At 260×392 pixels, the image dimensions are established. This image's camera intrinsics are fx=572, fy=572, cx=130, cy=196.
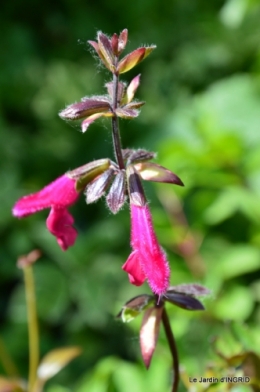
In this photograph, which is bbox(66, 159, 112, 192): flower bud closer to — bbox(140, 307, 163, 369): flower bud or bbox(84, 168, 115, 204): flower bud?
bbox(84, 168, 115, 204): flower bud

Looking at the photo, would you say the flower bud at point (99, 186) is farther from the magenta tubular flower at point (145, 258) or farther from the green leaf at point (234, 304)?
the green leaf at point (234, 304)

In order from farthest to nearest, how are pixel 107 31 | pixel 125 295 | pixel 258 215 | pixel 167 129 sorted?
pixel 107 31 < pixel 167 129 < pixel 125 295 < pixel 258 215

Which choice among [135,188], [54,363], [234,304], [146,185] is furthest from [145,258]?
[146,185]

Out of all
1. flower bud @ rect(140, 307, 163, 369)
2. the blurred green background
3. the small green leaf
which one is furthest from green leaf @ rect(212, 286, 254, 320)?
flower bud @ rect(140, 307, 163, 369)

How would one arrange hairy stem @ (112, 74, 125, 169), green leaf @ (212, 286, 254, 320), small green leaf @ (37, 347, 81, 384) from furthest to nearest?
1. green leaf @ (212, 286, 254, 320)
2. small green leaf @ (37, 347, 81, 384)
3. hairy stem @ (112, 74, 125, 169)

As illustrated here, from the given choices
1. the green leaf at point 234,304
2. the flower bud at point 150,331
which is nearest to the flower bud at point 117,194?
the flower bud at point 150,331

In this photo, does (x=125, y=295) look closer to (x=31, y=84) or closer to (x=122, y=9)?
(x=31, y=84)

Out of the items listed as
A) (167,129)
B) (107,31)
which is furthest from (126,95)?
(107,31)
